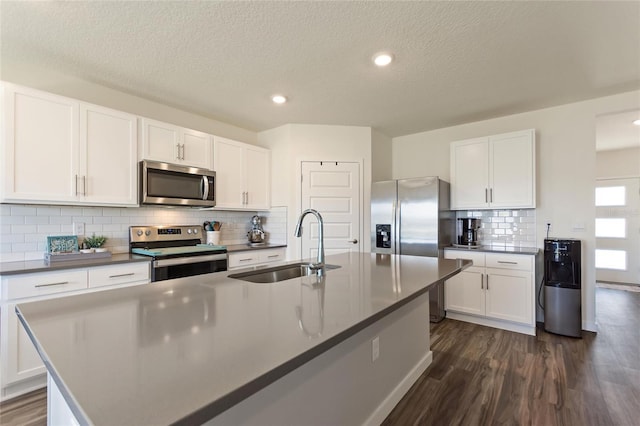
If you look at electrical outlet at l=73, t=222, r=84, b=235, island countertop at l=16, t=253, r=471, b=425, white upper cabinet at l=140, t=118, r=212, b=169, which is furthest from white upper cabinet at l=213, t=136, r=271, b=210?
island countertop at l=16, t=253, r=471, b=425

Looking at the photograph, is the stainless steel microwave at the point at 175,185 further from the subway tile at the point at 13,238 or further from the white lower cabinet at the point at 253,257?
the subway tile at the point at 13,238

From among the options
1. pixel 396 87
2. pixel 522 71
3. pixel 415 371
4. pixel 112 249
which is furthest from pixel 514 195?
pixel 112 249

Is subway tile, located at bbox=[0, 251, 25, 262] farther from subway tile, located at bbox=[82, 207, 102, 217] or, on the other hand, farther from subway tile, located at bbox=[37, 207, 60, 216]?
subway tile, located at bbox=[82, 207, 102, 217]

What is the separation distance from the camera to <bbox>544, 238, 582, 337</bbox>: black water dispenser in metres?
3.08

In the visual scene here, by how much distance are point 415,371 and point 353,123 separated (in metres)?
2.88

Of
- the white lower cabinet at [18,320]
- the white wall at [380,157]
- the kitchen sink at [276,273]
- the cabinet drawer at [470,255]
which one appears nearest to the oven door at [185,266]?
the white lower cabinet at [18,320]

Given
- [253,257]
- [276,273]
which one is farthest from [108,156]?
[276,273]

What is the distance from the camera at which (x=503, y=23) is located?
197 cm

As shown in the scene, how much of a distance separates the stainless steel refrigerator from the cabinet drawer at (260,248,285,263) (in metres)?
1.19

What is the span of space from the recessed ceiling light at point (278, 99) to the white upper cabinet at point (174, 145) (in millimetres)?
866

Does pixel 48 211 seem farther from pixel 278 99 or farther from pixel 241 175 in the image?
pixel 278 99

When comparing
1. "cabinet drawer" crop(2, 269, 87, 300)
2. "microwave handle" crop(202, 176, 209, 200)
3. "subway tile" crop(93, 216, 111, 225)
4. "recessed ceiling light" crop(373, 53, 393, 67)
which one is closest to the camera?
"cabinet drawer" crop(2, 269, 87, 300)

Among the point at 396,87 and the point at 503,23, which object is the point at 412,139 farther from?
the point at 503,23

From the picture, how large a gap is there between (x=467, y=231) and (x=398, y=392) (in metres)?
2.50
